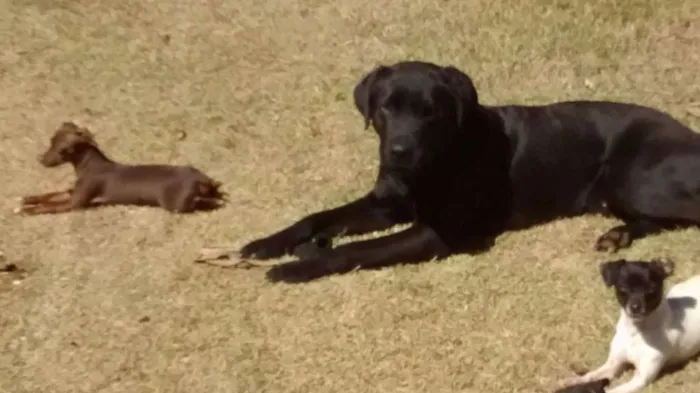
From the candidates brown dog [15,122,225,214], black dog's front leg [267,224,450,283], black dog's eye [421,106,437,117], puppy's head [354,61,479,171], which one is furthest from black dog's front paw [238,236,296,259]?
black dog's eye [421,106,437,117]

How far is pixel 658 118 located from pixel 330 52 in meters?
1.76

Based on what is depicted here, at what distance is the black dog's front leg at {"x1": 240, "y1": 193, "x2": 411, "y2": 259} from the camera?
12.3ft

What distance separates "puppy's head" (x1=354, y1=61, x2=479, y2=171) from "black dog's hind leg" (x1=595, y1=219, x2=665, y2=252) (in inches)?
27.0

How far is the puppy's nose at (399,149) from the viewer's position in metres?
3.55

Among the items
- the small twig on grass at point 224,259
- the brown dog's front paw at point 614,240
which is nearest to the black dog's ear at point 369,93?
the small twig on grass at point 224,259

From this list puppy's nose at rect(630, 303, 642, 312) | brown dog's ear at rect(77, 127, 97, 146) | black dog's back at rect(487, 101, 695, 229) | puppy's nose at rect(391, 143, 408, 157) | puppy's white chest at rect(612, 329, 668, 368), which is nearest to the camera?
puppy's nose at rect(630, 303, 642, 312)

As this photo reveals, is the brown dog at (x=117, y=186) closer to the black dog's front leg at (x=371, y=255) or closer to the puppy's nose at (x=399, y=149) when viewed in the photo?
the black dog's front leg at (x=371, y=255)

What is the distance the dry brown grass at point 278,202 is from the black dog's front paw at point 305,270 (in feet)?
0.12

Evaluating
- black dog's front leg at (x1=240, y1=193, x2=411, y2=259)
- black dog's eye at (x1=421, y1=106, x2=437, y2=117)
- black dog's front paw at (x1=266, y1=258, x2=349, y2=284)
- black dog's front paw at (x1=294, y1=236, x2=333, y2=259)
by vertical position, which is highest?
black dog's eye at (x1=421, y1=106, x2=437, y2=117)

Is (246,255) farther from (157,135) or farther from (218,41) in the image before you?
(218,41)

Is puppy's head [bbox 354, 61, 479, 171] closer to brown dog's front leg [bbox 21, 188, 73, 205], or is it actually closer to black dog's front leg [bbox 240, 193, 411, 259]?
black dog's front leg [bbox 240, 193, 411, 259]

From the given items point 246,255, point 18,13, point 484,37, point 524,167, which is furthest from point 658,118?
point 18,13

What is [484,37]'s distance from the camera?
16.4ft

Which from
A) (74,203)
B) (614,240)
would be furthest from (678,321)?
(74,203)
